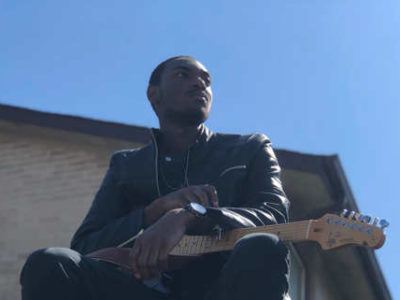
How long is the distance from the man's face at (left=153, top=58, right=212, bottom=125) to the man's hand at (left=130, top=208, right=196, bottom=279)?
92 centimetres

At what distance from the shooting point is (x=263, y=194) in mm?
4320

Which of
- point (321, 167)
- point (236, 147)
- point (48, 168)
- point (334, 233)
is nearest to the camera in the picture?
point (334, 233)

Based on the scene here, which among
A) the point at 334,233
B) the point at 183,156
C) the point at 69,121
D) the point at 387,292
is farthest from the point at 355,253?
the point at 334,233

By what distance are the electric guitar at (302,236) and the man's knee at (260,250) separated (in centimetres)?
33

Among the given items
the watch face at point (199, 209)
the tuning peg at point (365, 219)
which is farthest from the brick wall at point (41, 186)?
the tuning peg at point (365, 219)

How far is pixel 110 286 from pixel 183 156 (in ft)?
3.27

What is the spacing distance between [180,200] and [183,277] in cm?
34

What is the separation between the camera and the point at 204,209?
394cm

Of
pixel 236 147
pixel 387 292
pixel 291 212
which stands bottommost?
pixel 387 292

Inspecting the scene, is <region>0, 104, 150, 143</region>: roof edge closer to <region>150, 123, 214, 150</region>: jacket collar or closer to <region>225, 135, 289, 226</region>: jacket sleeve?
<region>150, 123, 214, 150</region>: jacket collar

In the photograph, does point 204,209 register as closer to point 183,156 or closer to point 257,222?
point 257,222

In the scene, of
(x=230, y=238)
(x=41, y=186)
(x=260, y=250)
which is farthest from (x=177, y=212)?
(x=41, y=186)

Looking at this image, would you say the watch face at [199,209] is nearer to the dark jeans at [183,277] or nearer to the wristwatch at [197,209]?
the wristwatch at [197,209]

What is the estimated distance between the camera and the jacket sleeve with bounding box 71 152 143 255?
4293 mm
